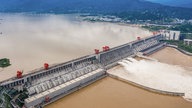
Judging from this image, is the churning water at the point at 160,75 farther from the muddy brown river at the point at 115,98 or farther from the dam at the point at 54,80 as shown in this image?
the dam at the point at 54,80

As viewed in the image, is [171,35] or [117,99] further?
[171,35]

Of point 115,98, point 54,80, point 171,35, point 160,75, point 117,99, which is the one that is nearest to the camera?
point 117,99

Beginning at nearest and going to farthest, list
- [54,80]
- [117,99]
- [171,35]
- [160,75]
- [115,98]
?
[117,99] < [115,98] < [54,80] < [160,75] < [171,35]

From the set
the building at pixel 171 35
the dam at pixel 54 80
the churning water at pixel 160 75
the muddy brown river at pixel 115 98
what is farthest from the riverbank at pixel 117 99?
the building at pixel 171 35

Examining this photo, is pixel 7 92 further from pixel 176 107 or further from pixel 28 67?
pixel 176 107

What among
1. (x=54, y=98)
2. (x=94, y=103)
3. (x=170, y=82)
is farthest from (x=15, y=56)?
(x=170, y=82)

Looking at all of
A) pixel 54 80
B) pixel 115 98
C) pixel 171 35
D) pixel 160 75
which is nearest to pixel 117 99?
pixel 115 98

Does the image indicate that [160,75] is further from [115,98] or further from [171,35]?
[171,35]
